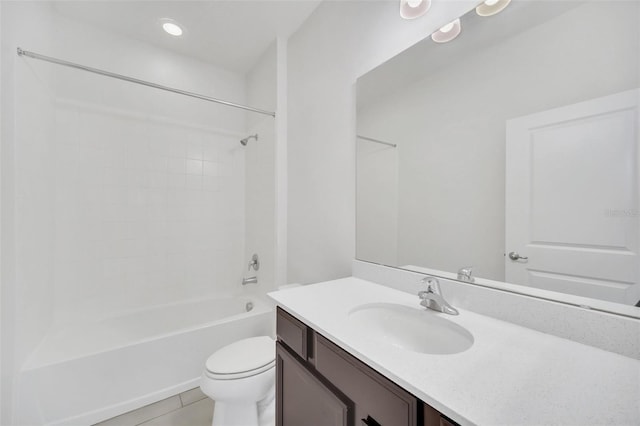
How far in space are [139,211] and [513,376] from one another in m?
2.55

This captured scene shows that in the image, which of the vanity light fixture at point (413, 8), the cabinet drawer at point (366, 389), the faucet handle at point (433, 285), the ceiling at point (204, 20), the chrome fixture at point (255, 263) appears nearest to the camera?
the cabinet drawer at point (366, 389)

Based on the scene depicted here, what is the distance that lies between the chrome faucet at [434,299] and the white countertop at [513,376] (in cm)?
6

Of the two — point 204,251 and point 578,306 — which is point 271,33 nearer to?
point 204,251

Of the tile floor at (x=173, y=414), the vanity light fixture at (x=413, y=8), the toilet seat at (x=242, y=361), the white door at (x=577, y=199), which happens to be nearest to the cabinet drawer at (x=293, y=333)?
the toilet seat at (x=242, y=361)

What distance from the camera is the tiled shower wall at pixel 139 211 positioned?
185cm

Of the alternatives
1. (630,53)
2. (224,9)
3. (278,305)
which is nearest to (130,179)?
(224,9)

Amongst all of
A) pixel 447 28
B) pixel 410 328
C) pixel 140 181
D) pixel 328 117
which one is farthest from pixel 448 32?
pixel 140 181

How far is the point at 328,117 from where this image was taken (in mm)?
1591

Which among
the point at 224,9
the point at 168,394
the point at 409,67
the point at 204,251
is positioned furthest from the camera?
the point at 204,251

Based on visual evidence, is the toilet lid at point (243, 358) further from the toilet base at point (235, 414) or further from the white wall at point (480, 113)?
the white wall at point (480, 113)

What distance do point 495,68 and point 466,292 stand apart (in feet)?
2.67

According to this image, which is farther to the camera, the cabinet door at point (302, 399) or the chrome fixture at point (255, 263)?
the chrome fixture at point (255, 263)

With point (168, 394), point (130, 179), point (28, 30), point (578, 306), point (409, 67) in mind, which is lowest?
point (168, 394)

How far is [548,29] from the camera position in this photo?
0.76 meters
